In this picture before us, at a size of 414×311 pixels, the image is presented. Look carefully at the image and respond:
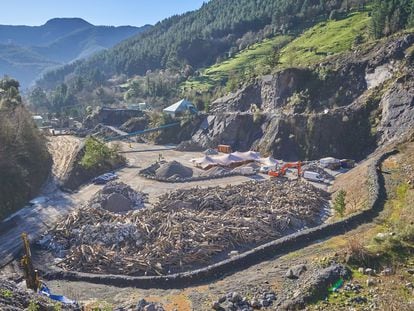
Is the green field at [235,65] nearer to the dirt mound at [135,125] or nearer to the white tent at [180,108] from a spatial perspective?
the white tent at [180,108]

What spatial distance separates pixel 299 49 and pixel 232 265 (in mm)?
69636

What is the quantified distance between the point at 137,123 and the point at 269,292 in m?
65.0

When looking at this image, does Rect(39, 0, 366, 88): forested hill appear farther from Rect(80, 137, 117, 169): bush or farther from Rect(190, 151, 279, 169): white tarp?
Rect(80, 137, 117, 169): bush

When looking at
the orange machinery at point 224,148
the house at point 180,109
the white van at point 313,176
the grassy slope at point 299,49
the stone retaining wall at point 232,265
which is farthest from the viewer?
the grassy slope at point 299,49

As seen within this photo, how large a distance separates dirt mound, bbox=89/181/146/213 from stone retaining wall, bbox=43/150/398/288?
9744mm

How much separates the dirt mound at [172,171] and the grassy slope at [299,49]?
91.5 ft

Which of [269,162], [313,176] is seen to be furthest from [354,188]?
[269,162]

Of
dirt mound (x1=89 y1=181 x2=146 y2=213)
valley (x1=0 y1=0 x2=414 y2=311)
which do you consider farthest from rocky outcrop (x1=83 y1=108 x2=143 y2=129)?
dirt mound (x1=89 y1=181 x2=146 y2=213)

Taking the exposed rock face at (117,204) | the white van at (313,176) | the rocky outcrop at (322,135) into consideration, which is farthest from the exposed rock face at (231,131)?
the exposed rock face at (117,204)

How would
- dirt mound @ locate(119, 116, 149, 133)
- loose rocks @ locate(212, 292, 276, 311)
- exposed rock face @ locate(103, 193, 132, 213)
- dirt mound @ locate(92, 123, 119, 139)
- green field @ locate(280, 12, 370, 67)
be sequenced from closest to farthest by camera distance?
loose rocks @ locate(212, 292, 276, 311), exposed rock face @ locate(103, 193, 132, 213), green field @ locate(280, 12, 370, 67), dirt mound @ locate(92, 123, 119, 139), dirt mound @ locate(119, 116, 149, 133)

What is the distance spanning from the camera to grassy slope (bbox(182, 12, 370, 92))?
7444cm

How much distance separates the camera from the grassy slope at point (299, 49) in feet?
244

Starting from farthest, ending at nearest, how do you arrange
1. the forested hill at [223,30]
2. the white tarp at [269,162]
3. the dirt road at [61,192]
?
the forested hill at [223,30]
the white tarp at [269,162]
the dirt road at [61,192]

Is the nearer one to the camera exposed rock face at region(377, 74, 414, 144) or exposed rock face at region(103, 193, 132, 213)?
exposed rock face at region(103, 193, 132, 213)
